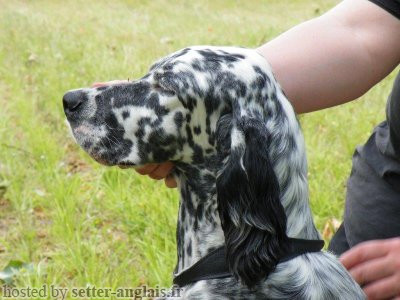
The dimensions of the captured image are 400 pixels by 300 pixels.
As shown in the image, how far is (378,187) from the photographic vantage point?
3.04m

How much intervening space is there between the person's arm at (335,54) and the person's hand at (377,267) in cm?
68

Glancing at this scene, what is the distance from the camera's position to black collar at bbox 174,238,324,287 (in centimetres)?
227

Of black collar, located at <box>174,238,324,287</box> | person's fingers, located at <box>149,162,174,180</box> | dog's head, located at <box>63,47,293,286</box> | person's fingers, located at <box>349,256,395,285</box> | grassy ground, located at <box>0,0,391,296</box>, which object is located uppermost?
dog's head, located at <box>63,47,293,286</box>

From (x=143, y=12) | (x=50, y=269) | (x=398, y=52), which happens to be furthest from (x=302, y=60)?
(x=143, y=12)

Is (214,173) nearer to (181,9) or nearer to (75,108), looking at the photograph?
(75,108)

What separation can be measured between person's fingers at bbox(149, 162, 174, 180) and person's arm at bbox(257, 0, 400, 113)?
0.59m

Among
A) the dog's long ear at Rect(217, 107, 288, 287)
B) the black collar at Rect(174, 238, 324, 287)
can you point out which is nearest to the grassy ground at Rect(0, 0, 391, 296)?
the black collar at Rect(174, 238, 324, 287)

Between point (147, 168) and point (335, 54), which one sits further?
point (335, 54)

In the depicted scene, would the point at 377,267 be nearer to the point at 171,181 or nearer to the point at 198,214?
the point at 198,214

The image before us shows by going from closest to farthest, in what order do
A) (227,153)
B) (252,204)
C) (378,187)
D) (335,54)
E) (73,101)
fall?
(252,204), (227,153), (73,101), (335,54), (378,187)

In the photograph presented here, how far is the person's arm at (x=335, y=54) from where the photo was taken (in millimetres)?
2795

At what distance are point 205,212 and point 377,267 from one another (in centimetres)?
63

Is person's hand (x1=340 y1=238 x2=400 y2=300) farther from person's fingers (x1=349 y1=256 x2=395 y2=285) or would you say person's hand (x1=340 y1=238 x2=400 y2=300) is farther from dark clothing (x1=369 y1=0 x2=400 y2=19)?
dark clothing (x1=369 y1=0 x2=400 y2=19)

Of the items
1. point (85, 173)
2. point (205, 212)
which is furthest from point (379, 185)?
point (85, 173)
